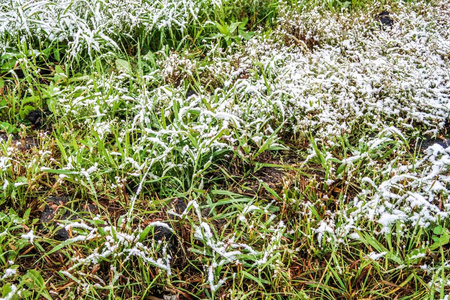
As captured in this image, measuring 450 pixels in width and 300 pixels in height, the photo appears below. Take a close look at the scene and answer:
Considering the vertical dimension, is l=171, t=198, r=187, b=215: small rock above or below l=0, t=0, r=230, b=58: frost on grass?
below

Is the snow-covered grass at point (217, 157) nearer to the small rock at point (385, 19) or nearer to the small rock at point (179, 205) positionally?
the small rock at point (179, 205)

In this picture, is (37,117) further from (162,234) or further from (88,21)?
(162,234)

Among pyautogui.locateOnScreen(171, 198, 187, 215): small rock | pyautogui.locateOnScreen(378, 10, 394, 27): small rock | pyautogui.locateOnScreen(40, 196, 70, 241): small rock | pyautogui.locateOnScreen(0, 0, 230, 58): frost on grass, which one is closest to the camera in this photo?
pyautogui.locateOnScreen(40, 196, 70, 241): small rock

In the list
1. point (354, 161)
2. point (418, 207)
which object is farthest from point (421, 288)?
point (354, 161)

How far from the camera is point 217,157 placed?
2754 mm

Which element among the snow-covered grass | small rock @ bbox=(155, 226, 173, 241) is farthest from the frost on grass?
small rock @ bbox=(155, 226, 173, 241)

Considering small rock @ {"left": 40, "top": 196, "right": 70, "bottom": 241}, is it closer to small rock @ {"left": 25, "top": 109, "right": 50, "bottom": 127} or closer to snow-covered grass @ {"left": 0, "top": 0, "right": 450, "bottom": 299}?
snow-covered grass @ {"left": 0, "top": 0, "right": 450, "bottom": 299}

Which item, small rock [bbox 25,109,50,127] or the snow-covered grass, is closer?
the snow-covered grass

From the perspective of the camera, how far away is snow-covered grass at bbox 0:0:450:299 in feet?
6.88

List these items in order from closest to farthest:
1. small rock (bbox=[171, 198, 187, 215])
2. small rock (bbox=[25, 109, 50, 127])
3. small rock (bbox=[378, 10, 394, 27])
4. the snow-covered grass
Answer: the snow-covered grass, small rock (bbox=[171, 198, 187, 215]), small rock (bbox=[25, 109, 50, 127]), small rock (bbox=[378, 10, 394, 27])

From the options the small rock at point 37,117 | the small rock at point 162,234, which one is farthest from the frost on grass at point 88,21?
the small rock at point 162,234

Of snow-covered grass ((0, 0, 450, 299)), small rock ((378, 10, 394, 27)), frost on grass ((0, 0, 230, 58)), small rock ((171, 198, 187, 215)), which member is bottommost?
small rock ((171, 198, 187, 215))

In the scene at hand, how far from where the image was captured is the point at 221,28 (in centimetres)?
384

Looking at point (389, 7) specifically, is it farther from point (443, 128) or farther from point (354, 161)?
point (354, 161)
